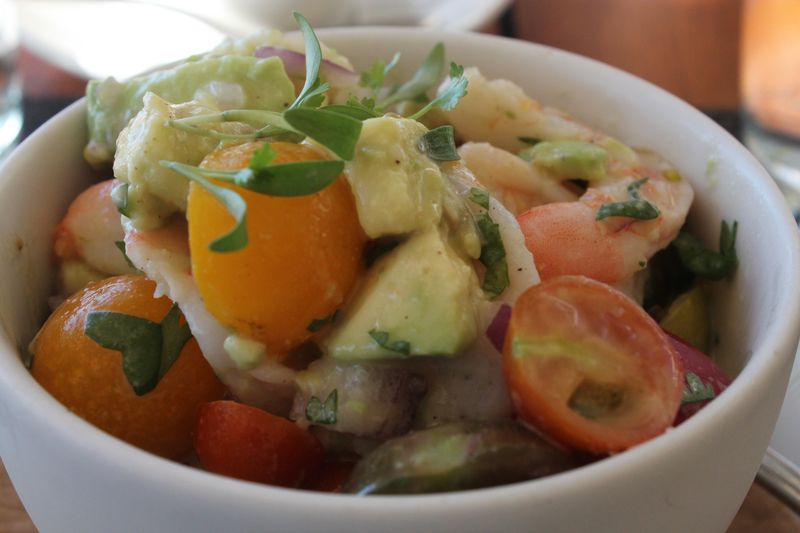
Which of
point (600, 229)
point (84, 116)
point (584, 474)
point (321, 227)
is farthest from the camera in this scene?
→ point (84, 116)

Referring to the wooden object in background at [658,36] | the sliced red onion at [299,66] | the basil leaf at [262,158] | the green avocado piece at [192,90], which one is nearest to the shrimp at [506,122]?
the sliced red onion at [299,66]


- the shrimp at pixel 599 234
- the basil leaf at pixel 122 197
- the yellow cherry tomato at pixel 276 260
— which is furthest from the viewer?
the shrimp at pixel 599 234

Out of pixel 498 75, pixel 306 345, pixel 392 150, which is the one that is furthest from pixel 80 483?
pixel 498 75

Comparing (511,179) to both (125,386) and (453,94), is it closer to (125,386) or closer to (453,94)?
(453,94)

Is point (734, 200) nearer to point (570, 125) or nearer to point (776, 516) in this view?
point (570, 125)

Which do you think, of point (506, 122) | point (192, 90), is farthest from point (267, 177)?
point (506, 122)

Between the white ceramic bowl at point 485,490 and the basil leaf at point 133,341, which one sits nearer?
the white ceramic bowl at point 485,490

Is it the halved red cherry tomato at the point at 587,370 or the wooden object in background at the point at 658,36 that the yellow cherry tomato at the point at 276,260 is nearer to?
the halved red cherry tomato at the point at 587,370
